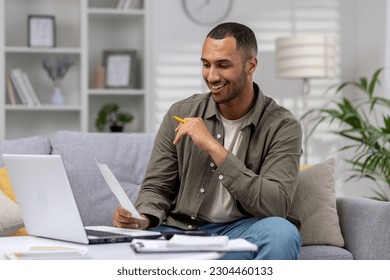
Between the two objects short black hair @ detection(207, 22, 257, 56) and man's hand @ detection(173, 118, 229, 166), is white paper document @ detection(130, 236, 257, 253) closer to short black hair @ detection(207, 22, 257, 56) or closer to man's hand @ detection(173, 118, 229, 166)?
man's hand @ detection(173, 118, 229, 166)

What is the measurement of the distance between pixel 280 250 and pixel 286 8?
347 cm

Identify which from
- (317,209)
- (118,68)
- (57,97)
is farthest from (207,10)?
(317,209)

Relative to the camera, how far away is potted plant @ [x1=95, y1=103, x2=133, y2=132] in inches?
A: 187

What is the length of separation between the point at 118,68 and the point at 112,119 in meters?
0.35

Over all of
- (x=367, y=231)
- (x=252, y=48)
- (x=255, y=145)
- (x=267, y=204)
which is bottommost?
(x=367, y=231)

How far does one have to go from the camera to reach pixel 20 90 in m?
4.63

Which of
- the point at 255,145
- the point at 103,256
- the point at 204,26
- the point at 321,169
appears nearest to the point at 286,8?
the point at 204,26

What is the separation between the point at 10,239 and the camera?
1847 mm

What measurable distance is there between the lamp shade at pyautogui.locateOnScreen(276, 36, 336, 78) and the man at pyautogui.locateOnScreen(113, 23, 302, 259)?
7.20 ft

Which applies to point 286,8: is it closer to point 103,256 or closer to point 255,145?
point 255,145

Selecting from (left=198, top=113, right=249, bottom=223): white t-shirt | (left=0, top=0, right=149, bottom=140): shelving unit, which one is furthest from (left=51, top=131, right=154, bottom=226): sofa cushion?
(left=0, top=0, right=149, bottom=140): shelving unit

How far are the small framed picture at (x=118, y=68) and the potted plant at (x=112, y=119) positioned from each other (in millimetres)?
165

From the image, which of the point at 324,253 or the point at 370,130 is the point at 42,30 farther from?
the point at 324,253

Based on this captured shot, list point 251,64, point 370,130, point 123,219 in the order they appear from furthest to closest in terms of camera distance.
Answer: point 370,130 → point 251,64 → point 123,219
